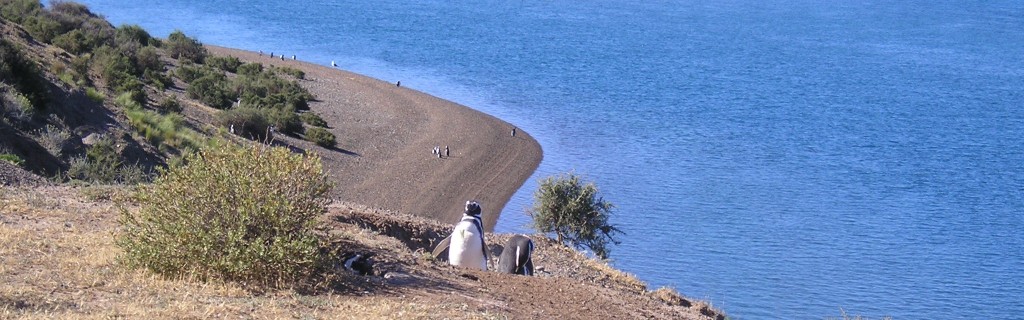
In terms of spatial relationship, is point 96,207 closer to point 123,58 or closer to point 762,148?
point 123,58

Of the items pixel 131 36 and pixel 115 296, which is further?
pixel 131 36

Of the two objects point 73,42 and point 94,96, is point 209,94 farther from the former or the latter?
point 94,96

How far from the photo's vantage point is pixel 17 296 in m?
8.67

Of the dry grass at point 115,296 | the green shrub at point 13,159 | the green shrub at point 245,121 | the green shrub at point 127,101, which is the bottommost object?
the dry grass at point 115,296

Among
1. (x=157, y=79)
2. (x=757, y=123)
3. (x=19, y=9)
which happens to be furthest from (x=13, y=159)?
(x=757, y=123)

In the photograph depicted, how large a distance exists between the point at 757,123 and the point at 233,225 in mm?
44750

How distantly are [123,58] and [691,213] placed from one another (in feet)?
67.9

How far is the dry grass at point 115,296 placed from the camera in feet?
28.2

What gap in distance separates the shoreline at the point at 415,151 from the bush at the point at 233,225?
58.2 feet

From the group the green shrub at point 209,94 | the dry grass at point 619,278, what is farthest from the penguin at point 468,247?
the green shrub at point 209,94

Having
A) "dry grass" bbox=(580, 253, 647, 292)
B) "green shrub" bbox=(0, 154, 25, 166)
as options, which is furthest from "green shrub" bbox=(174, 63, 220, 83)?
"dry grass" bbox=(580, 253, 647, 292)

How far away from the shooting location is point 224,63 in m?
52.8

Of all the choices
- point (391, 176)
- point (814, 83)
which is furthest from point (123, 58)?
point (814, 83)

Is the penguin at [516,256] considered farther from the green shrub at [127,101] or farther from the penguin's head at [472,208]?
the green shrub at [127,101]
